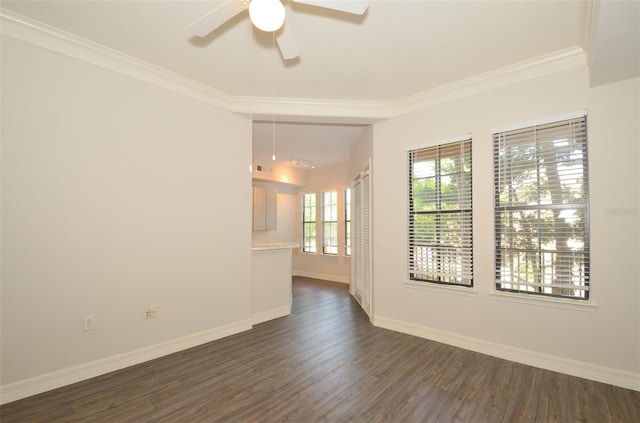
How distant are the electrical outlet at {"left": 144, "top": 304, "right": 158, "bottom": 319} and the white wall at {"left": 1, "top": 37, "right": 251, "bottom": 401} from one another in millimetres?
42

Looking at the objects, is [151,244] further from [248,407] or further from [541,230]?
[541,230]

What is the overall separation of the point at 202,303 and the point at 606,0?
430cm

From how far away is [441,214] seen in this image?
12.1 ft

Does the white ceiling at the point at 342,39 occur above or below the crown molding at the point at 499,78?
above

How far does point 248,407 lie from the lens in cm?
229

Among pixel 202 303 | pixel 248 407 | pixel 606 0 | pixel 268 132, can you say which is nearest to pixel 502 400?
pixel 248 407

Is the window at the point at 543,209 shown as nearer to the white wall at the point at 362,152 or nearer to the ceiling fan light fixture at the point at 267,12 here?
the white wall at the point at 362,152

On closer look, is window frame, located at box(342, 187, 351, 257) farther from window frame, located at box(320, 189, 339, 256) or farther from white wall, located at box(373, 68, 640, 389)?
white wall, located at box(373, 68, 640, 389)

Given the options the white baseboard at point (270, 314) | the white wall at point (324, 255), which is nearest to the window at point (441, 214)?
the white baseboard at point (270, 314)

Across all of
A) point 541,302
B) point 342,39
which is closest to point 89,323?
point 342,39

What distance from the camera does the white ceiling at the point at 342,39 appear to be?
2.31 metres

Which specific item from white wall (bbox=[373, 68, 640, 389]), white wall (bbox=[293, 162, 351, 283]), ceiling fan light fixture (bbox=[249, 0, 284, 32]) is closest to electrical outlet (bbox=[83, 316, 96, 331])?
ceiling fan light fixture (bbox=[249, 0, 284, 32])

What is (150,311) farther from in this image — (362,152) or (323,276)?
(323,276)

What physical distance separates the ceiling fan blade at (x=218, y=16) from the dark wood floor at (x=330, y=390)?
9.00 feet
